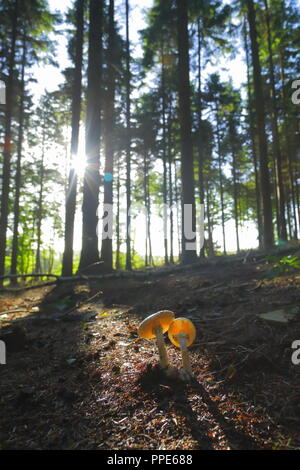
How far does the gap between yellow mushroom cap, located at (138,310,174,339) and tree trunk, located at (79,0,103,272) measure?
21.6 ft

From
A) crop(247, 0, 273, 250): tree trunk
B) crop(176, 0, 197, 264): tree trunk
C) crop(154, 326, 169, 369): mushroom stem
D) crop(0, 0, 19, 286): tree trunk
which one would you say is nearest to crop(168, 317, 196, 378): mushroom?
crop(154, 326, 169, 369): mushroom stem

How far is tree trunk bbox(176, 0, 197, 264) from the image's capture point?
352 inches

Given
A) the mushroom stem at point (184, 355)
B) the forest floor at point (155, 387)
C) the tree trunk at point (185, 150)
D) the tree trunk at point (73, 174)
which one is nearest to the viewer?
the forest floor at point (155, 387)

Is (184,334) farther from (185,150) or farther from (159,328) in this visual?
(185,150)

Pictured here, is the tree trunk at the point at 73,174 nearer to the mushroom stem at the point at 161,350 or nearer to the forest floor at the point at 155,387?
the forest floor at the point at 155,387

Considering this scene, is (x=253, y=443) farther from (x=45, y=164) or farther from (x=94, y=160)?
(x=45, y=164)

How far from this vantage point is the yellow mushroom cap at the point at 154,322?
1909 millimetres

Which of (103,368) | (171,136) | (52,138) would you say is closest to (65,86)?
(52,138)

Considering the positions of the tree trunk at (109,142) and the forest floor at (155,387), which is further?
the tree trunk at (109,142)

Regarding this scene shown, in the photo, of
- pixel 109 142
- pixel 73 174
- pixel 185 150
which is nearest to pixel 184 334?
pixel 185 150

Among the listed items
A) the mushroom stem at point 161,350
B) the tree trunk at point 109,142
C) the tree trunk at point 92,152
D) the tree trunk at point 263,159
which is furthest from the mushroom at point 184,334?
the tree trunk at point 263,159

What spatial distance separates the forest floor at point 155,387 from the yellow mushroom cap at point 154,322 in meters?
0.25

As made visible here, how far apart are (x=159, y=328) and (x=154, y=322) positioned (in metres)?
0.07

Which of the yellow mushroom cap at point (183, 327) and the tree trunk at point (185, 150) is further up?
the tree trunk at point (185, 150)
